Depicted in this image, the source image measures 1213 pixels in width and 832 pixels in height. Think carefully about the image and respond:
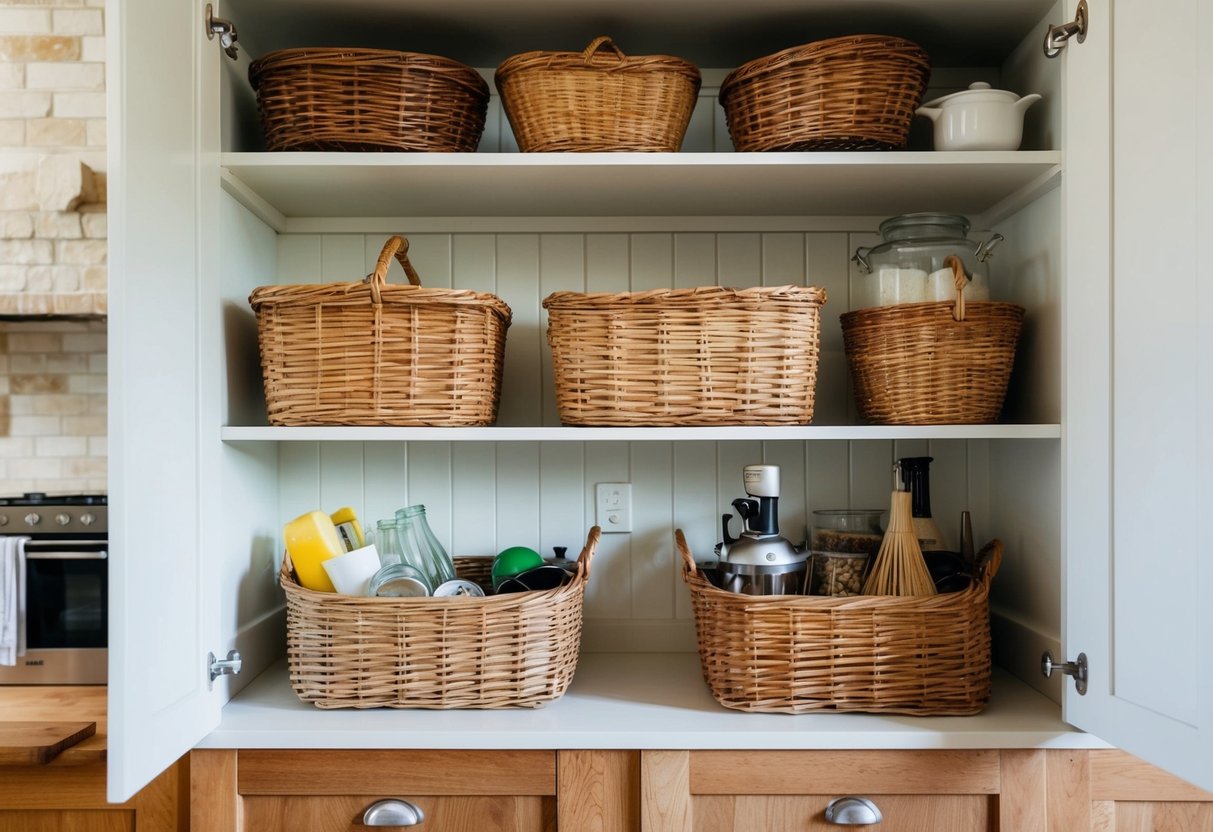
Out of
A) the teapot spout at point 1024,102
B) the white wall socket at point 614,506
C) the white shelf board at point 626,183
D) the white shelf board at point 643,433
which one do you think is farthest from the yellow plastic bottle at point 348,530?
the teapot spout at point 1024,102

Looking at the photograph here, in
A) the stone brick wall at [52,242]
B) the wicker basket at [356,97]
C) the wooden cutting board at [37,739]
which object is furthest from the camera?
the stone brick wall at [52,242]

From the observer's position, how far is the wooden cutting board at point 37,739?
45.8 inches

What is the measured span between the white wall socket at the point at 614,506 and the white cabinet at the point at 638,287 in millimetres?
24

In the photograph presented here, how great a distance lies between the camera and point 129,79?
0.96m

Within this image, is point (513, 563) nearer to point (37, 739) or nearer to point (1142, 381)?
point (37, 739)

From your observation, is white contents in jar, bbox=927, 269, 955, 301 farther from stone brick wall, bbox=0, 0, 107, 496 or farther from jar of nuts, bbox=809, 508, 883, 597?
stone brick wall, bbox=0, 0, 107, 496

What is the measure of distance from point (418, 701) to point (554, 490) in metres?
0.50

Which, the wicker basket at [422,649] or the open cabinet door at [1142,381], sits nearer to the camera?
the open cabinet door at [1142,381]

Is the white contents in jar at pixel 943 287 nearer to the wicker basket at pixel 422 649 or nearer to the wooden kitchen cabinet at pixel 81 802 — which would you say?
the wicker basket at pixel 422 649

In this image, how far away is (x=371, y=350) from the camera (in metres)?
1.24

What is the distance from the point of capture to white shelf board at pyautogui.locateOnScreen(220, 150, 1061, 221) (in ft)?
4.19

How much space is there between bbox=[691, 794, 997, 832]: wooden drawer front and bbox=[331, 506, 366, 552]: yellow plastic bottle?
69cm

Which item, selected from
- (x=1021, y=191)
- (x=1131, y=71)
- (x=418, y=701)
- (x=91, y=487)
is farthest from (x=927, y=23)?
(x=91, y=487)

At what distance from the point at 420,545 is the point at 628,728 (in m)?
0.49
